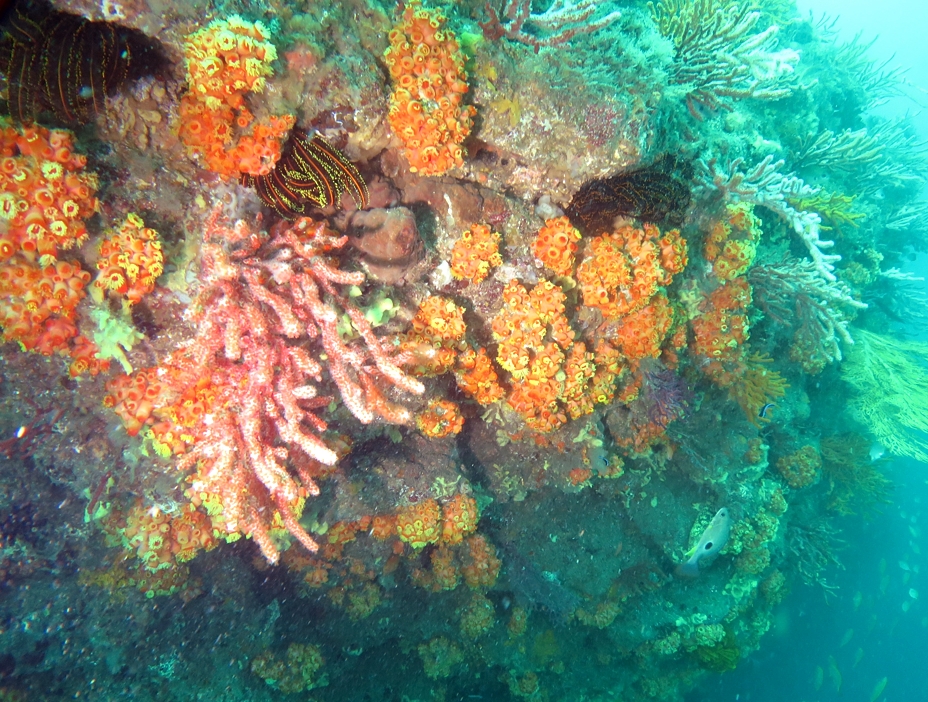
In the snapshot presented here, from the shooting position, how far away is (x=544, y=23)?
3.70 m

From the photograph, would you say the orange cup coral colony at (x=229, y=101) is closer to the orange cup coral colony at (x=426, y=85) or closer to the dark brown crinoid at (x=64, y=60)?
the dark brown crinoid at (x=64, y=60)

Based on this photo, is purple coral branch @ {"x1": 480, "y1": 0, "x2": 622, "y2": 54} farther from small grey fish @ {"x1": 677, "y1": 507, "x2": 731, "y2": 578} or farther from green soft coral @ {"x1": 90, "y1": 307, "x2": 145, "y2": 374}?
small grey fish @ {"x1": 677, "y1": 507, "x2": 731, "y2": 578}

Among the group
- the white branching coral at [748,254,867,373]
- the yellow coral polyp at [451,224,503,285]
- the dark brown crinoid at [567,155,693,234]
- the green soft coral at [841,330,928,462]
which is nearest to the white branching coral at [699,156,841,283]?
the white branching coral at [748,254,867,373]

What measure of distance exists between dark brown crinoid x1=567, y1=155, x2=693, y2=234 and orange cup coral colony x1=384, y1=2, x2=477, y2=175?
1.24 m

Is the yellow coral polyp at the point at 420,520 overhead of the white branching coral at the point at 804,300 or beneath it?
beneath

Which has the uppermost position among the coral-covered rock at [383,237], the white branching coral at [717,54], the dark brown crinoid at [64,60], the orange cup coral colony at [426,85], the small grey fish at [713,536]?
the white branching coral at [717,54]

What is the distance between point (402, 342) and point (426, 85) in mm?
1932

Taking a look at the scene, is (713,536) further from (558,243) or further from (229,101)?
(229,101)

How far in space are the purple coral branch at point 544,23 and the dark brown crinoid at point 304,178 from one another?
5.62 ft

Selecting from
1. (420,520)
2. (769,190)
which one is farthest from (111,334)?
(769,190)

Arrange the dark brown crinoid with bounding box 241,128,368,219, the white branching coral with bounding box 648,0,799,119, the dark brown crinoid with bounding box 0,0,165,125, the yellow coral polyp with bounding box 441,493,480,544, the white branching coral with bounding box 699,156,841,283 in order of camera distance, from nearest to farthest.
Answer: the dark brown crinoid with bounding box 0,0,165,125 → the dark brown crinoid with bounding box 241,128,368,219 → the white branching coral with bounding box 648,0,799,119 → the white branching coral with bounding box 699,156,841,283 → the yellow coral polyp with bounding box 441,493,480,544

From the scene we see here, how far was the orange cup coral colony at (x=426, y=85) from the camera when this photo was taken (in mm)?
3039

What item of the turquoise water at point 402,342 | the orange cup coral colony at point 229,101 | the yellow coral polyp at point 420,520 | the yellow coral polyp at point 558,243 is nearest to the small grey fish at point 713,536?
the turquoise water at point 402,342

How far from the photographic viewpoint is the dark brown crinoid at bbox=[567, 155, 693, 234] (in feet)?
12.2
